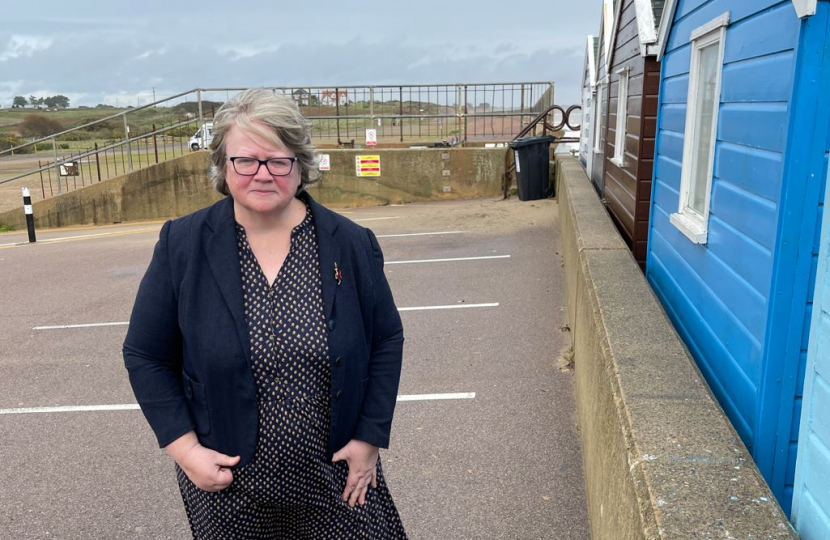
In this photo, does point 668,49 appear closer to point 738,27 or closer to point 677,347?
point 738,27

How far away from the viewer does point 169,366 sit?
211 centimetres

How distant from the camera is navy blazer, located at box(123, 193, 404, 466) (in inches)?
79.1

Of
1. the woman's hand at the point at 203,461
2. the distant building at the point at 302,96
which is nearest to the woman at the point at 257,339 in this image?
the woman's hand at the point at 203,461

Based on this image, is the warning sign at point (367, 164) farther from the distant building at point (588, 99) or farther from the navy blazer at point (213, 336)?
the navy blazer at point (213, 336)

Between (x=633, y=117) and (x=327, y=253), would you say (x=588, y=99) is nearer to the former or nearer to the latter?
(x=633, y=117)

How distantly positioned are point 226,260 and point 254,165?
0.28 metres

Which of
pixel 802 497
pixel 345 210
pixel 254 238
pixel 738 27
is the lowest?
pixel 345 210

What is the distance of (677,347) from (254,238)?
1.87 m

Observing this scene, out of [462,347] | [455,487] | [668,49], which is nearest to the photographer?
[455,487]

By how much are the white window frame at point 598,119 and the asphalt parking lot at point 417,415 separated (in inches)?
100

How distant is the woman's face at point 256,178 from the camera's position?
6.72ft

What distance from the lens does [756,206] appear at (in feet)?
8.65

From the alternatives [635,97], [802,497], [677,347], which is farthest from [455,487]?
[635,97]

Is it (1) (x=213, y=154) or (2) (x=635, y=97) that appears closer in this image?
(1) (x=213, y=154)
